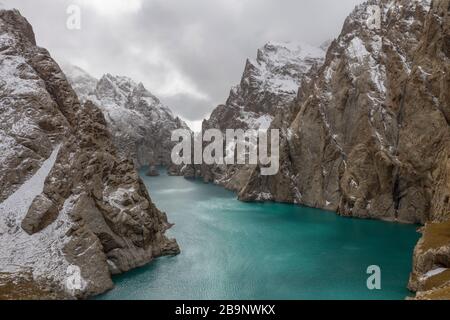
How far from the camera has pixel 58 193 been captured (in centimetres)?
5934

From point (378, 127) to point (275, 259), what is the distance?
194ft

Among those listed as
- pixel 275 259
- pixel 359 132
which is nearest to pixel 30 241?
pixel 275 259

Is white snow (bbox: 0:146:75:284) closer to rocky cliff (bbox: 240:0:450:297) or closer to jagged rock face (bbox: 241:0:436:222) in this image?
rocky cliff (bbox: 240:0:450:297)

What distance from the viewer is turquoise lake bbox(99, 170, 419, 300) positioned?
52344 millimetres

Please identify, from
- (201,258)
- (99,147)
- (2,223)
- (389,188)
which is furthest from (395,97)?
(2,223)

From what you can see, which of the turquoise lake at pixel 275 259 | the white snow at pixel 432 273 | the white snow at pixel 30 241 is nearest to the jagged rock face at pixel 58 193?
the white snow at pixel 30 241

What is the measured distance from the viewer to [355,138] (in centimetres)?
11788

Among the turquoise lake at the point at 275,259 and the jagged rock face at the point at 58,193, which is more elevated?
the jagged rock face at the point at 58,193

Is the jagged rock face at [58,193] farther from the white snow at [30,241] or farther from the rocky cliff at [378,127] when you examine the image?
the rocky cliff at [378,127]

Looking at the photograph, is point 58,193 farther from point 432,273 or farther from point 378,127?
point 378,127

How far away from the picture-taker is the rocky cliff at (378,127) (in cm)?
A: 9512

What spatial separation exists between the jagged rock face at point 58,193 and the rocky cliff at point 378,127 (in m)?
49.1

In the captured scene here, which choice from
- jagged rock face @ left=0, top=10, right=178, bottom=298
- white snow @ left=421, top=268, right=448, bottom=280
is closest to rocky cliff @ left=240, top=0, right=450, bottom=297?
white snow @ left=421, top=268, right=448, bottom=280

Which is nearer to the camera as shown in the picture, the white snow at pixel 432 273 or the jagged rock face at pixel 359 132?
the white snow at pixel 432 273
